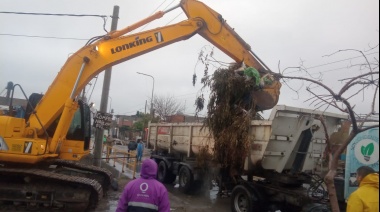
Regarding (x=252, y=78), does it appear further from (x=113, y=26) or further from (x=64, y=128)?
(x=113, y=26)

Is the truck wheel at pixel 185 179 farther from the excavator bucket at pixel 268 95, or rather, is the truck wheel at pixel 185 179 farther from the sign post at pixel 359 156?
the sign post at pixel 359 156

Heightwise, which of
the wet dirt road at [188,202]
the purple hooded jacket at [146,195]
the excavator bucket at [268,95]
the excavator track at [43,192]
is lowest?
the wet dirt road at [188,202]

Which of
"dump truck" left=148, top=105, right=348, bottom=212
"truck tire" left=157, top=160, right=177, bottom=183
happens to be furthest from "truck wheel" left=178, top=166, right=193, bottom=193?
"dump truck" left=148, top=105, right=348, bottom=212

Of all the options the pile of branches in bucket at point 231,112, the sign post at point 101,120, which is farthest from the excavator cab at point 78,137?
the pile of branches in bucket at point 231,112

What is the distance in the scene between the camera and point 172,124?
14.7 metres

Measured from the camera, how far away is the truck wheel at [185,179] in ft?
42.5

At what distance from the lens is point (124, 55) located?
9.49 m

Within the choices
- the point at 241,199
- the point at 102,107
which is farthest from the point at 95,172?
the point at 241,199

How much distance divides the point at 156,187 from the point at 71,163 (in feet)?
23.2

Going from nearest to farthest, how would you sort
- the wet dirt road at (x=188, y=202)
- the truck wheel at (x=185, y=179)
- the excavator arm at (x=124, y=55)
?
the excavator arm at (x=124, y=55), the wet dirt road at (x=188, y=202), the truck wheel at (x=185, y=179)

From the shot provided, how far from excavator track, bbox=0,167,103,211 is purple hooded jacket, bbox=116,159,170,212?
170 inches

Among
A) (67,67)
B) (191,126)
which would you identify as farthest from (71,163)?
(191,126)

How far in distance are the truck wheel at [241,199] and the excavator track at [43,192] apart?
334 centimetres

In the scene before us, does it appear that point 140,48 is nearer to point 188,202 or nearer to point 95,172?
point 95,172
